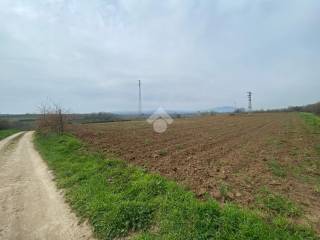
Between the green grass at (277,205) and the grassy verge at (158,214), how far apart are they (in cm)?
51

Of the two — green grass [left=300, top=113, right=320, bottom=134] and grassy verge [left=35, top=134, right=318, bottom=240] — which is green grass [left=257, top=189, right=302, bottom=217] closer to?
grassy verge [left=35, top=134, right=318, bottom=240]

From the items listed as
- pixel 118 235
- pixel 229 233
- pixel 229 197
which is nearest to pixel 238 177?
pixel 229 197

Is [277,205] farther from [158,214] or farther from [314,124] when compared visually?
[314,124]

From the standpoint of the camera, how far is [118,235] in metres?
3.99

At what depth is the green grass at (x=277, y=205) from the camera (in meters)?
4.44

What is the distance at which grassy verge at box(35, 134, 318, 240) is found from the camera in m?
3.79

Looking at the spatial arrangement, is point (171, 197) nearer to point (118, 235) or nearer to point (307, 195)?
point (118, 235)

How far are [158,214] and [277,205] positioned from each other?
2457mm

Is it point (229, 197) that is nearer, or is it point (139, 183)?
point (229, 197)

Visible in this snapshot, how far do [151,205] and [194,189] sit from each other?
1422mm

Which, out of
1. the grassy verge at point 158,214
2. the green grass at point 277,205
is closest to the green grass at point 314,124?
the green grass at point 277,205

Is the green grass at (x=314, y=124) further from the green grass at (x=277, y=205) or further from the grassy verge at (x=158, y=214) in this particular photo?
the grassy verge at (x=158, y=214)

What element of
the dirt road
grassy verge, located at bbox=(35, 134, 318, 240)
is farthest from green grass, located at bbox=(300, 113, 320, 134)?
the dirt road

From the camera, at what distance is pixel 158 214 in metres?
4.51
